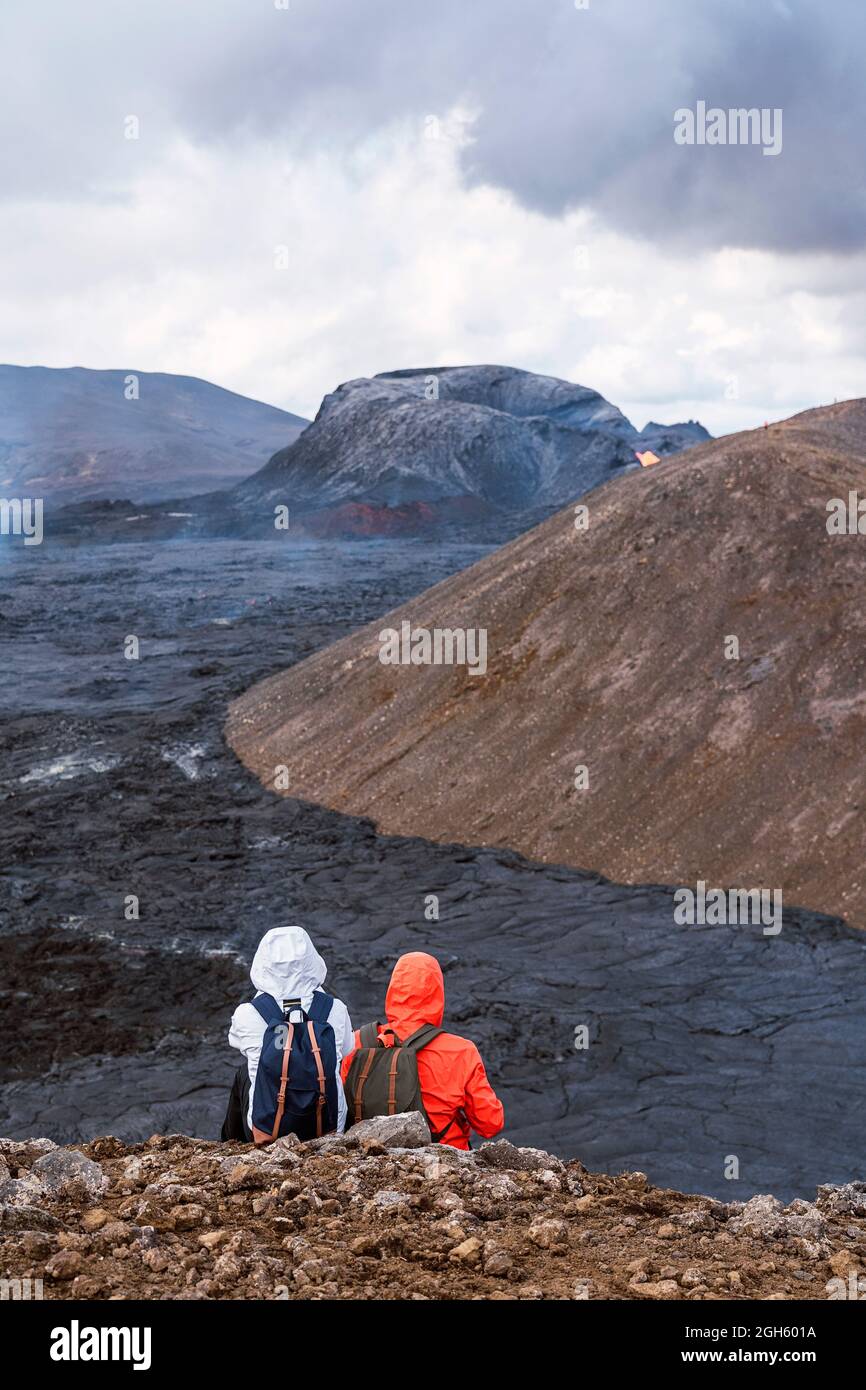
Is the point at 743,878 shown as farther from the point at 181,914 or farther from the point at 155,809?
the point at 155,809

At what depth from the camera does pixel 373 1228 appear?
199 inches

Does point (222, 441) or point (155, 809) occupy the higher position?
point (222, 441)

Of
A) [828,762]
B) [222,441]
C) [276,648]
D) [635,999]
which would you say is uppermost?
[222,441]

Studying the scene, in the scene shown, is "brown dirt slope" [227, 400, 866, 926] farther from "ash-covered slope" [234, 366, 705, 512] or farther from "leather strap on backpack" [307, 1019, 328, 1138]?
"ash-covered slope" [234, 366, 705, 512]

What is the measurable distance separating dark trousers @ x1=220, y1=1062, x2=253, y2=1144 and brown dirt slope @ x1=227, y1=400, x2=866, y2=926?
9.65m

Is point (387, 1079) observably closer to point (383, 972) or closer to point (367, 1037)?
point (367, 1037)

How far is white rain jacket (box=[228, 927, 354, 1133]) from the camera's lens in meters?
5.63

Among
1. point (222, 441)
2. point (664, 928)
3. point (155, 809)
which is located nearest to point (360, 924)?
point (664, 928)

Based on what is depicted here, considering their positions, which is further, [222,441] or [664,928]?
[222,441]

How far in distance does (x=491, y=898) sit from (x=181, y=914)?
140 inches

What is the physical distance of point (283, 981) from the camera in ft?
18.6

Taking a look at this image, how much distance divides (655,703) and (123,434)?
124 meters

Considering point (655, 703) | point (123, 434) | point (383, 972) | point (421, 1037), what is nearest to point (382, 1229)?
point (421, 1037)
